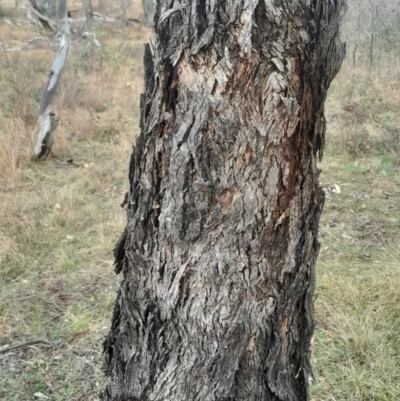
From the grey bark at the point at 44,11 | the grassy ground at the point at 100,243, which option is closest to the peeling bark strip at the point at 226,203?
the grassy ground at the point at 100,243

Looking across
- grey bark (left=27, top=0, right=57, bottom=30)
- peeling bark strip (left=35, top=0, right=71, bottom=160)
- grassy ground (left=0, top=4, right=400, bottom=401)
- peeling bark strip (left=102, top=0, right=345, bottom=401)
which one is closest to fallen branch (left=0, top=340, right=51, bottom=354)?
grassy ground (left=0, top=4, right=400, bottom=401)

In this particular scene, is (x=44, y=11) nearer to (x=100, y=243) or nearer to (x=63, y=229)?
(x=63, y=229)

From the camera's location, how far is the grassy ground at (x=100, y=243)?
7.67ft

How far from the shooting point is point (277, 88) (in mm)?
1046

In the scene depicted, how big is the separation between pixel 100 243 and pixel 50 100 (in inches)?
100

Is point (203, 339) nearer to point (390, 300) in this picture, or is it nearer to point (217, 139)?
point (217, 139)

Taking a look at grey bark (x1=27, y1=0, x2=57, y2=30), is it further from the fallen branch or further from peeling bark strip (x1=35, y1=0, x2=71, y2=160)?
the fallen branch

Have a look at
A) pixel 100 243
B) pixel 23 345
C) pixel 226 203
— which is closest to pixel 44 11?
pixel 100 243

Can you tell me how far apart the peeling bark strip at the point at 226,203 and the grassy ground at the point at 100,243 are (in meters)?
1.02

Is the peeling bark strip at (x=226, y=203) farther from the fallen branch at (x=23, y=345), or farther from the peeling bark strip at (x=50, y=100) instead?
the peeling bark strip at (x=50, y=100)

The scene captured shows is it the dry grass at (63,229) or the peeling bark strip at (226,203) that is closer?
the peeling bark strip at (226,203)

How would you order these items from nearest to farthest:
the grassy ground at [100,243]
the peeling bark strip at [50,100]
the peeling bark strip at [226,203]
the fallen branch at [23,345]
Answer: the peeling bark strip at [226,203] → the grassy ground at [100,243] → the fallen branch at [23,345] → the peeling bark strip at [50,100]

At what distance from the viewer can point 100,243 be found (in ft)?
11.5

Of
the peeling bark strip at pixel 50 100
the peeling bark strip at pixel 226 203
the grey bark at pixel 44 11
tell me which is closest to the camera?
the peeling bark strip at pixel 226 203
